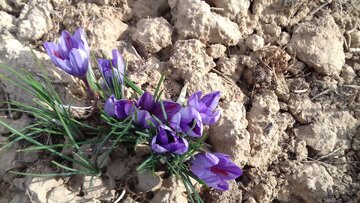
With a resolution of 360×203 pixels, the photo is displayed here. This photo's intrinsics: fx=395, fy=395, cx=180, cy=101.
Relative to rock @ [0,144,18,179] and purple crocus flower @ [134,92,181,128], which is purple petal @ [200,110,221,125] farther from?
rock @ [0,144,18,179]

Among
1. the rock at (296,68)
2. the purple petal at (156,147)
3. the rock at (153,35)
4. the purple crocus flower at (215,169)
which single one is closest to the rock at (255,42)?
the rock at (296,68)

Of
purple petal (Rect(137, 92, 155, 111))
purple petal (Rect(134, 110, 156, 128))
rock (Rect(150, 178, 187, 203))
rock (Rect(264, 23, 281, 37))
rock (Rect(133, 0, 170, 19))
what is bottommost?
rock (Rect(150, 178, 187, 203))

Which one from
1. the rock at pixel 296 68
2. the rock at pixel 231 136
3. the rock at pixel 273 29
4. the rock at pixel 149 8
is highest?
the rock at pixel 149 8

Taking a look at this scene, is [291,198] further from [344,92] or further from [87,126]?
[87,126]

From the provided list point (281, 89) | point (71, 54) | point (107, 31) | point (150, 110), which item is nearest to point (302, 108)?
point (281, 89)

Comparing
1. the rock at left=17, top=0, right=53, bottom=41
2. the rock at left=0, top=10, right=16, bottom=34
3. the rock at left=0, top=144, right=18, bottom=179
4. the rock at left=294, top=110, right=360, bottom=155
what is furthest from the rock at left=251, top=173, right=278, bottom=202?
the rock at left=0, top=10, right=16, bottom=34

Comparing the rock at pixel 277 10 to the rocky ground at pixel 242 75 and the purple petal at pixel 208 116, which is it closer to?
the rocky ground at pixel 242 75

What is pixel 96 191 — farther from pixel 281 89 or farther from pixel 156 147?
pixel 281 89
